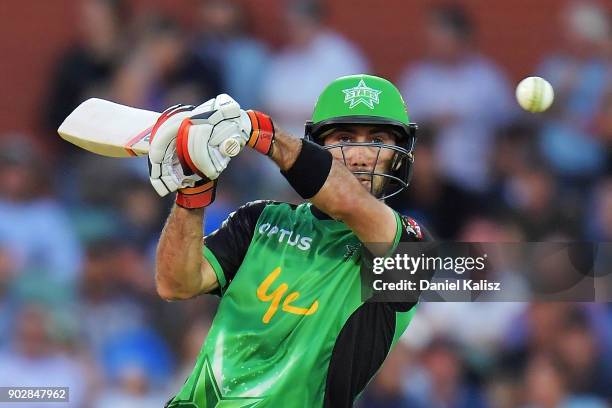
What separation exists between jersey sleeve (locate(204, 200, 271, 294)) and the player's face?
0.37 m

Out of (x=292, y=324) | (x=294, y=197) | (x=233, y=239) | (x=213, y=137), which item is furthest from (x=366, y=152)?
(x=294, y=197)

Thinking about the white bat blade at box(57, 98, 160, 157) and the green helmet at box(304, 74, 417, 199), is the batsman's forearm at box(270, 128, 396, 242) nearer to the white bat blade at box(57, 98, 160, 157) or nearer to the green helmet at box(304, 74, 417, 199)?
the green helmet at box(304, 74, 417, 199)

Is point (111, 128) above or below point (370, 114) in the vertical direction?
below

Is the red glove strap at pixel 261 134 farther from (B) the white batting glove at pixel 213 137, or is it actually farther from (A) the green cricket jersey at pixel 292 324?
(A) the green cricket jersey at pixel 292 324

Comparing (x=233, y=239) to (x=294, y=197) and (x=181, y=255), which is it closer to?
(x=181, y=255)

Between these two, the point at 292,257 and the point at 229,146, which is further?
the point at 292,257

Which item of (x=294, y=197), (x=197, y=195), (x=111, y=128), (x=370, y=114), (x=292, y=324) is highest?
(x=294, y=197)

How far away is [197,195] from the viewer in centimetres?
358

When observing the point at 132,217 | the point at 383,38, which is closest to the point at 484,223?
the point at 383,38

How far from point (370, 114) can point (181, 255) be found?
86cm

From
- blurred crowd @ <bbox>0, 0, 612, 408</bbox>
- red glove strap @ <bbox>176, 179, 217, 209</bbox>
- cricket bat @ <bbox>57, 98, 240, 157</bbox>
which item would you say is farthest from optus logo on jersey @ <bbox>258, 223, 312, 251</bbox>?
blurred crowd @ <bbox>0, 0, 612, 408</bbox>

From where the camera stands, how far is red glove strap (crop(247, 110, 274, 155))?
344cm

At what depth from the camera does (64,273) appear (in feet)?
24.5

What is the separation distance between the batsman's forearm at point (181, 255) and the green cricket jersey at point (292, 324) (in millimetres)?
133
